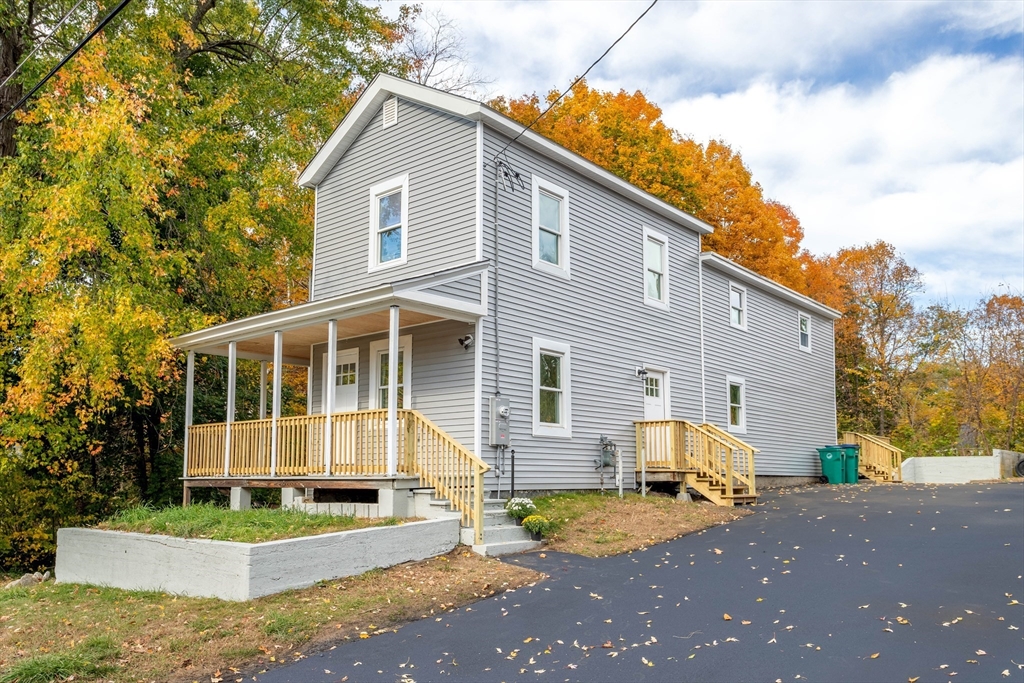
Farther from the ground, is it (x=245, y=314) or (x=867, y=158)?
(x=867, y=158)

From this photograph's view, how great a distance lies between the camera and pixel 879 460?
24812 millimetres

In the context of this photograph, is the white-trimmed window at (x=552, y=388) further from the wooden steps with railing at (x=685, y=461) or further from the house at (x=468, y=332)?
the wooden steps with railing at (x=685, y=461)

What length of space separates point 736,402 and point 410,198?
1033cm

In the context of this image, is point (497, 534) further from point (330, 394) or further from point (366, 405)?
point (366, 405)

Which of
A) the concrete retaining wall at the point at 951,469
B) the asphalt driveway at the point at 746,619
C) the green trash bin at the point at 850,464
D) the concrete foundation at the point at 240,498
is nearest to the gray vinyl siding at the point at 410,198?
the concrete foundation at the point at 240,498

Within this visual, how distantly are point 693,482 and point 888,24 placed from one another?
8.92 m

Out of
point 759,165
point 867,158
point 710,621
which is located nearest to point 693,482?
point 710,621

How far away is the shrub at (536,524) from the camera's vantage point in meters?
12.1

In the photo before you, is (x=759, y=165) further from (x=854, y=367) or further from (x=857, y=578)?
(x=857, y=578)

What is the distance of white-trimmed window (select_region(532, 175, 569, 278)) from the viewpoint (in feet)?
49.8

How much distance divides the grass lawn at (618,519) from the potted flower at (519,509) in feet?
1.25

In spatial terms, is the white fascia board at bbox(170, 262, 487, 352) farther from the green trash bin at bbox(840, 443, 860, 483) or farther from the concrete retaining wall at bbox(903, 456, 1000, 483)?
the concrete retaining wall at bbox(903, 456, 1000, 483)

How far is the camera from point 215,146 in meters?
19.5

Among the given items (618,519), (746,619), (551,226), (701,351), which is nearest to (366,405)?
(551,226)
